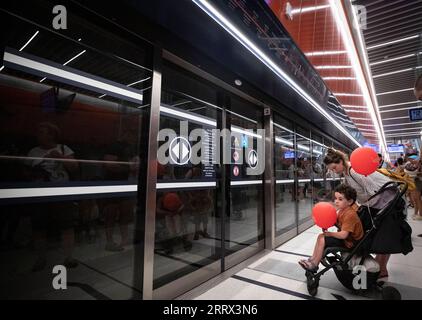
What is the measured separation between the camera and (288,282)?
2430 mm

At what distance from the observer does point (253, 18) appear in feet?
7.25

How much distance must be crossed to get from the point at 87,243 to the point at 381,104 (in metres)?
13.4

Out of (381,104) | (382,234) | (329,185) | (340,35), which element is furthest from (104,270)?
(381,104)

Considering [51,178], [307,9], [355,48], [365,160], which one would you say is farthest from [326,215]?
[355,48]

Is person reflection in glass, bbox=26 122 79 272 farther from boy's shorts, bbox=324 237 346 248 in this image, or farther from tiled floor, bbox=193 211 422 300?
boy's shorts, bbox=324 237 346 248

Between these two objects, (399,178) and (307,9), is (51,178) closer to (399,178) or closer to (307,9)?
(399,178)

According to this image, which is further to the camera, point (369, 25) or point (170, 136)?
point (369, 25)

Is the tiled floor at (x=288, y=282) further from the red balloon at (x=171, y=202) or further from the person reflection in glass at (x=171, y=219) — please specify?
the red balloon at (x=171, y=202)

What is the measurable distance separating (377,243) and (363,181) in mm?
711

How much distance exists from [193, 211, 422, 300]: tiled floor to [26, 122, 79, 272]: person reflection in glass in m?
1.41

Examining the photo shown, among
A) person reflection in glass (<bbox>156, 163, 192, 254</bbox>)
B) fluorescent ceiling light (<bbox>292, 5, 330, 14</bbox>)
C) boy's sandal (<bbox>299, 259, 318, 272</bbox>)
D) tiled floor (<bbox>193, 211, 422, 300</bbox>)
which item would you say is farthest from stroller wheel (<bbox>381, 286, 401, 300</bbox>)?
fluorescent ceiling light (<bbox>292, 5, 330, 14</bbox>)

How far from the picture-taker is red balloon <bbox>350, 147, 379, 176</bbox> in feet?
6.88
